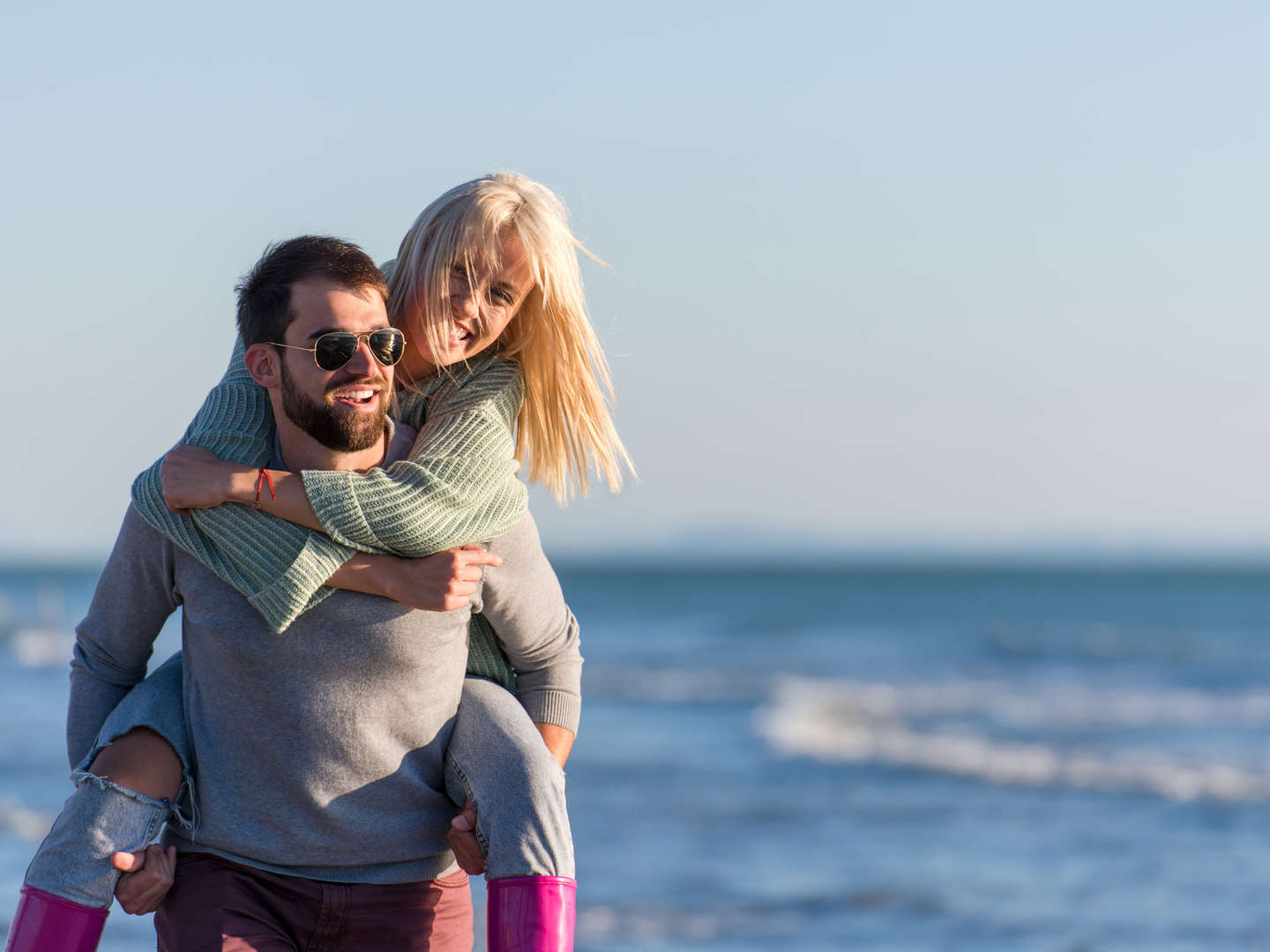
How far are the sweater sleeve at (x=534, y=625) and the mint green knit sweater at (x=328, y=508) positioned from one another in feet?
0.33

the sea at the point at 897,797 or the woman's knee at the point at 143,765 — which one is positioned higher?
the sea at the point at 897,797

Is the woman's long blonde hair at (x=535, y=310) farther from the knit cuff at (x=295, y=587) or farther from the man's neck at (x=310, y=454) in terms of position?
the knit cuff at (x=295, y=587)

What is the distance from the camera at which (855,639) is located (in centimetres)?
2784

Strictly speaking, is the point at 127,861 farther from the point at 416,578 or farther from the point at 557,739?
the point at 557,739

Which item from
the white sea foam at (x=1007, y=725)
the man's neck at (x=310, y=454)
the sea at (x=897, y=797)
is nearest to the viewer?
the man's neck at (x=310, y=454)

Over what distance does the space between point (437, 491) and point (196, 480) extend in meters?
0.40

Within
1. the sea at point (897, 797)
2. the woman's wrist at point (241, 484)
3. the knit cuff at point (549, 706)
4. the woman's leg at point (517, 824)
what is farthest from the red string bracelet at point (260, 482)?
the sea at point (897, 797)

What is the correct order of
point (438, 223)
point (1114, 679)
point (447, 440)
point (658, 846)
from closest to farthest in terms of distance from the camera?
point (447, 440) < point (438, 223) < point (658, 846) < point (1114, 679)

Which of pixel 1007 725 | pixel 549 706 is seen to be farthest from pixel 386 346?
pixel 1007 725

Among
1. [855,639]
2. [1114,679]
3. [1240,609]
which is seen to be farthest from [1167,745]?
[1240,609]

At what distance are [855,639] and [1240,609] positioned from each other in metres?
15.1

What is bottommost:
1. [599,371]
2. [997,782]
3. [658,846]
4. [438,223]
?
[599,371]

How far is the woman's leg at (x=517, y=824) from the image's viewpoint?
7.58 feet

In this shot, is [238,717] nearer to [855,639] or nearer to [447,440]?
[447,440]
